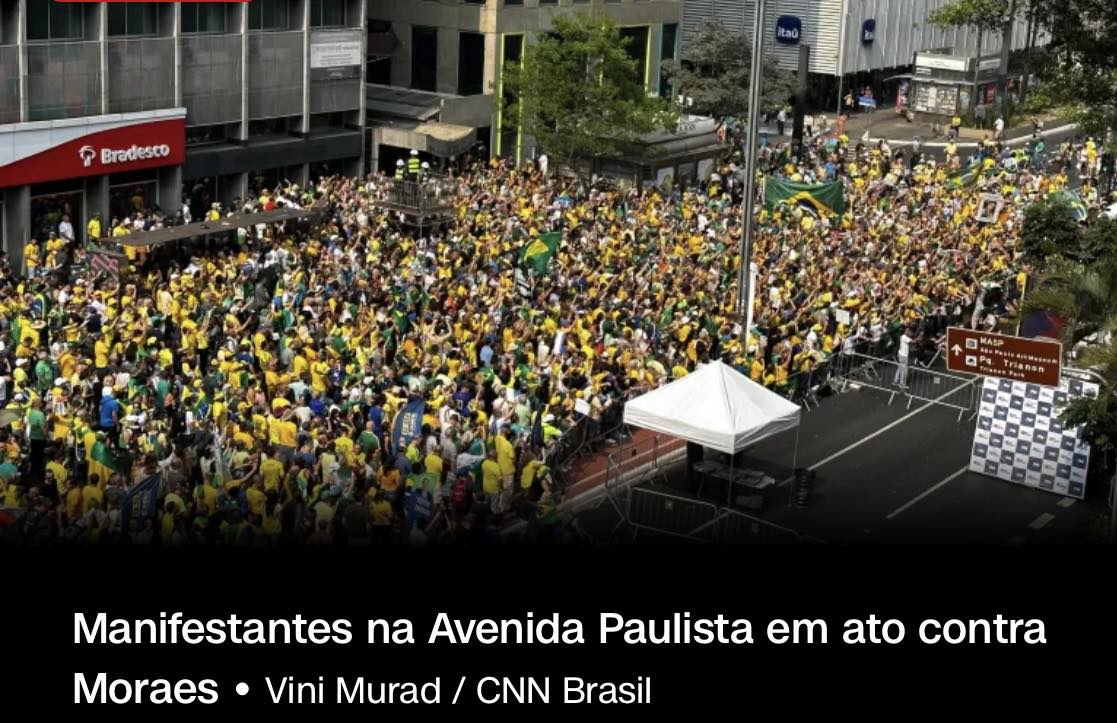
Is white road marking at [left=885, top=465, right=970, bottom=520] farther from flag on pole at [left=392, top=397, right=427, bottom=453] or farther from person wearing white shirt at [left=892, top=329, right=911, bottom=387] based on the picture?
flag on pole at [left=392, top=397, right=427, bottom=453]

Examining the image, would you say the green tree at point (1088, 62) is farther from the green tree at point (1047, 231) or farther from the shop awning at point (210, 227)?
the shop awning at point (210, 227)

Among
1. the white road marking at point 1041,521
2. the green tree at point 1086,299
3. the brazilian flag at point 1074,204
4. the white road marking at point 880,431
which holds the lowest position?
the white road marking at point 1041,521

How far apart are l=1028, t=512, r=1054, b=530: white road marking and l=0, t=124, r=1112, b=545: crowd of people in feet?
16.9

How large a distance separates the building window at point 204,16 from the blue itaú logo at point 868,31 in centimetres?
3802

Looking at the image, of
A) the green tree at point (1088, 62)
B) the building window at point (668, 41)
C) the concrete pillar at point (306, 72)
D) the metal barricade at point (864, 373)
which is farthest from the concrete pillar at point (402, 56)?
the green tree at point (1088, 62)

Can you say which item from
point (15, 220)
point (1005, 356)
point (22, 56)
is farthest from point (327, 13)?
point (1005, 356)

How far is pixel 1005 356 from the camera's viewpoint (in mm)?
A: 21484

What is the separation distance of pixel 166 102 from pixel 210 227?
22.9ft

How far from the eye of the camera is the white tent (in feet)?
70.1

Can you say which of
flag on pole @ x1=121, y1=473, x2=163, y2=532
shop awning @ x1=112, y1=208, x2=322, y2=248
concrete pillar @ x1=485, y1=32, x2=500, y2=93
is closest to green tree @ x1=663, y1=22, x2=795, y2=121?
concrete pillar @ x1=485, y1=32, x2=500, y2=93

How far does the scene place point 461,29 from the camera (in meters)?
50.3

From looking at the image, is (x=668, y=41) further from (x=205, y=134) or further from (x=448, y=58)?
(x=205, y=134)

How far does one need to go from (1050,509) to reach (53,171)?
21.9 meters

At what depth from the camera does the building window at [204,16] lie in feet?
125
